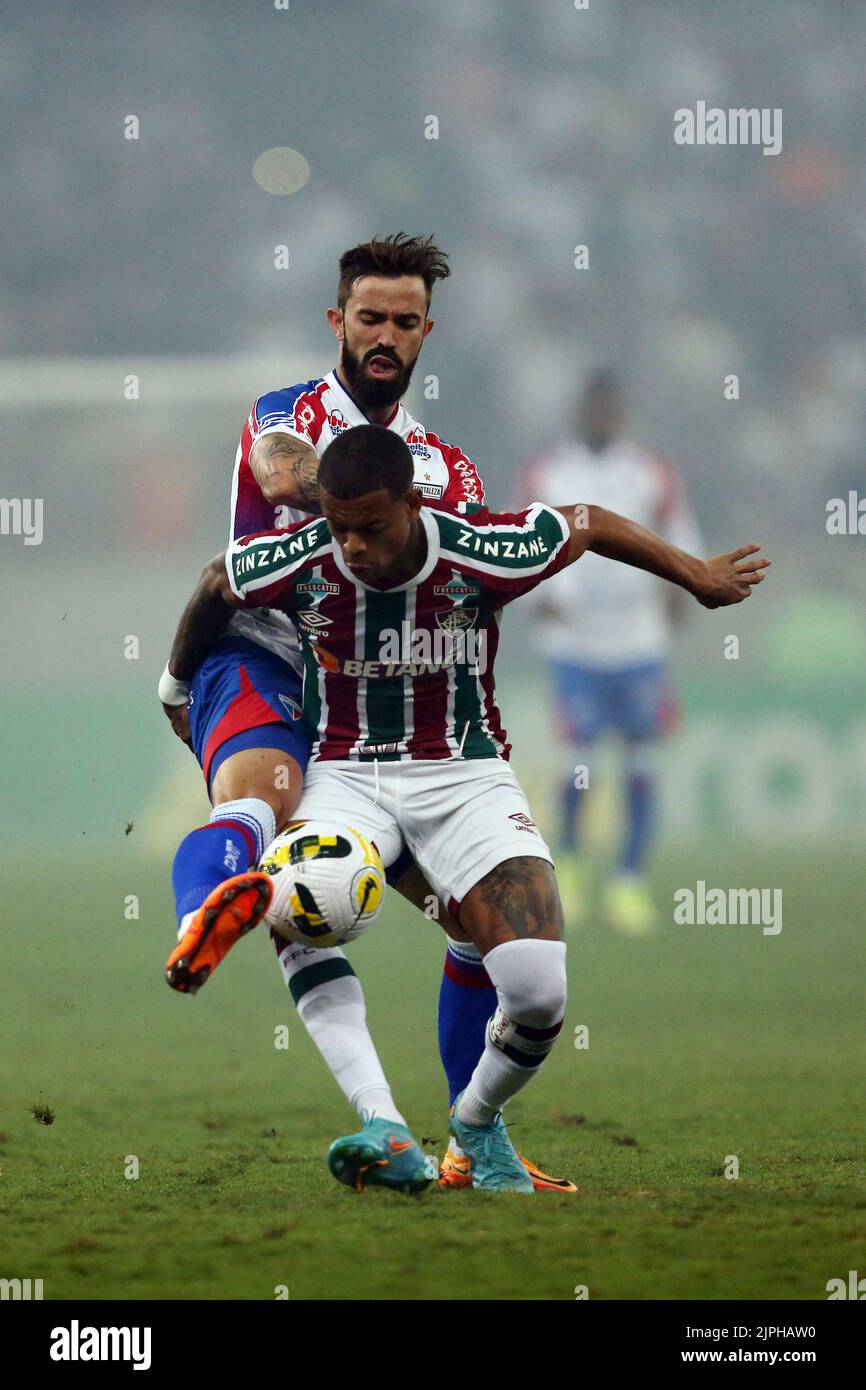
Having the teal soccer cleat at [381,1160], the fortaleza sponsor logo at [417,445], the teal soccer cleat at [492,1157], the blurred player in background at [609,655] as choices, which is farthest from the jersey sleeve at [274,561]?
the blurred player in background at [609,655]

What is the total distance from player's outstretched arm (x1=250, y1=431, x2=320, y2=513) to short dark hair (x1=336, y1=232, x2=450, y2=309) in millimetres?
537

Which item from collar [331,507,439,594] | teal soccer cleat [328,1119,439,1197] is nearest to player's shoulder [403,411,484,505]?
collar [331,507,439,594]

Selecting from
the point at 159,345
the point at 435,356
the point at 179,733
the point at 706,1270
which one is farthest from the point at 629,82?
the point at 706,1270

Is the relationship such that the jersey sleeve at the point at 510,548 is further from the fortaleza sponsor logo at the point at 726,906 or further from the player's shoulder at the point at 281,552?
the fortaleza sponsor logo at the point at 726,906

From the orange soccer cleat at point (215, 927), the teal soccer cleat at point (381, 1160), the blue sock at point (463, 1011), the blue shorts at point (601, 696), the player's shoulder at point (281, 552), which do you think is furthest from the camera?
the blue shorts at point (601, 696)

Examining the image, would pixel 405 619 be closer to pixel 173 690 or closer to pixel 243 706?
pixel 243 706

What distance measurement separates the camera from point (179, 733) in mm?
5152

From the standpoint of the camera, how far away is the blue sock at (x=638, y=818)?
10.2 metres

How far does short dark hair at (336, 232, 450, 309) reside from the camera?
4.93m

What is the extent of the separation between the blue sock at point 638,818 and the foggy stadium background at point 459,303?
5.27 metres

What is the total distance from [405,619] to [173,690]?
0.86 metres

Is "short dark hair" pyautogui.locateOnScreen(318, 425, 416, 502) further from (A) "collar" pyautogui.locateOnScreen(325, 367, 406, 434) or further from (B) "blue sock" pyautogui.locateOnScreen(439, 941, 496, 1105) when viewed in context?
(B) "blue sock" pyautogui.locateOnScreen(439, 941, 496, 1105)

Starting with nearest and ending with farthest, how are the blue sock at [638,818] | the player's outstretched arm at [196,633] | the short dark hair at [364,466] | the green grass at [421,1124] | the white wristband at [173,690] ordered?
the green grass at [421,1124], the short dark hair at [364,466], the player's outstretched arm at [196,633], the white wristband at [173,690], the blue sock at [638,818]

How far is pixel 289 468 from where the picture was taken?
4621 millimetres
